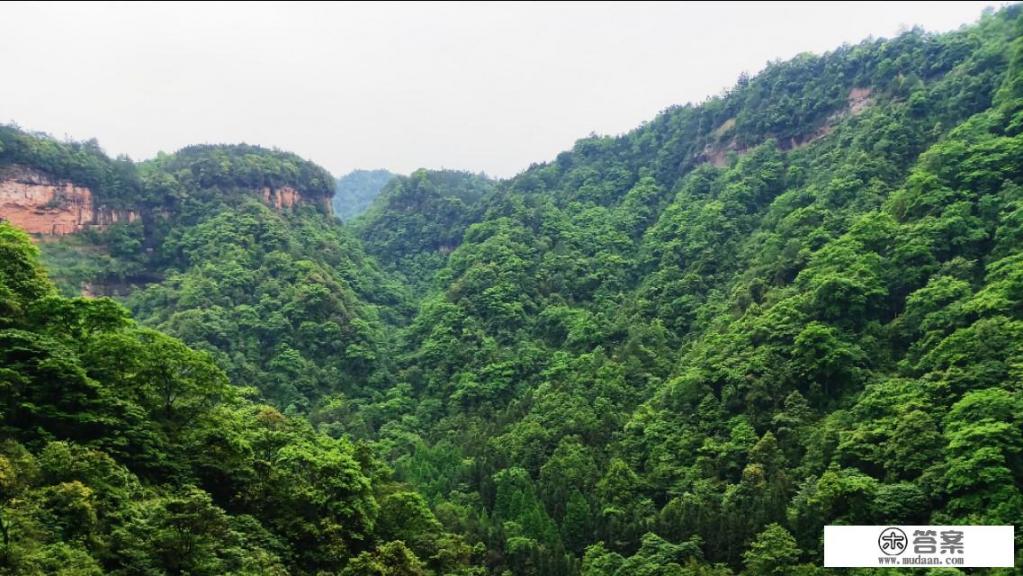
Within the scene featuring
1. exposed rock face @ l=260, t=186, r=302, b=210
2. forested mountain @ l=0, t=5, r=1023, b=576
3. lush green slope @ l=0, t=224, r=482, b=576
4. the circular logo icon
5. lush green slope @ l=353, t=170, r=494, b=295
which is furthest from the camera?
lush green slope @ l=353, t=170, r=494, b=295

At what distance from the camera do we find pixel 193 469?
21.1m

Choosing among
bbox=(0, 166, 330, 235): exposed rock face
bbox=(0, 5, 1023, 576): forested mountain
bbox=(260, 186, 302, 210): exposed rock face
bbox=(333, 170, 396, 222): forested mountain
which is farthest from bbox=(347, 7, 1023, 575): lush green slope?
bbox=(333, 170, 396, 222): forested mountain

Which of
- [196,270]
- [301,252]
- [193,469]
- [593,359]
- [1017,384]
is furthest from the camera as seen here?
[301,252]

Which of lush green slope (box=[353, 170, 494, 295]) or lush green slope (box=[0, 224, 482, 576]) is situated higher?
lush green slope (box=[353, 170, 494, 295])

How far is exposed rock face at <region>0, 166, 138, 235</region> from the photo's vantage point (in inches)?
2244

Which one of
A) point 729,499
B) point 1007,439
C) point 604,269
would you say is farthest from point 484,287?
point 1007,439

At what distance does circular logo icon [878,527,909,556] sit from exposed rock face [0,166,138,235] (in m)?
57.9

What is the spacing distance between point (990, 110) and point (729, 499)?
30.6m

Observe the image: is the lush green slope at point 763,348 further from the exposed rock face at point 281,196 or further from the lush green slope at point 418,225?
the exposed rock face at point 281,196

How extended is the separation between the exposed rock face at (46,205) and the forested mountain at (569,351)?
1065 mm

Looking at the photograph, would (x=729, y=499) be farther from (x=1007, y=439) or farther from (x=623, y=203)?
(x=623, y=203)

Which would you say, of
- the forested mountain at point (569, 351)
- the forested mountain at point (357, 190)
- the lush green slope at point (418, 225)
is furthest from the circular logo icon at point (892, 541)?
the forested mountain at point (357, 190)

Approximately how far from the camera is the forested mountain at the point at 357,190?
150500 mm

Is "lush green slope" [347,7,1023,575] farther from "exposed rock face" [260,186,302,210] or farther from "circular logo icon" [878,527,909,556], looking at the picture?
"exposed rock face" [260,186,302,210]
